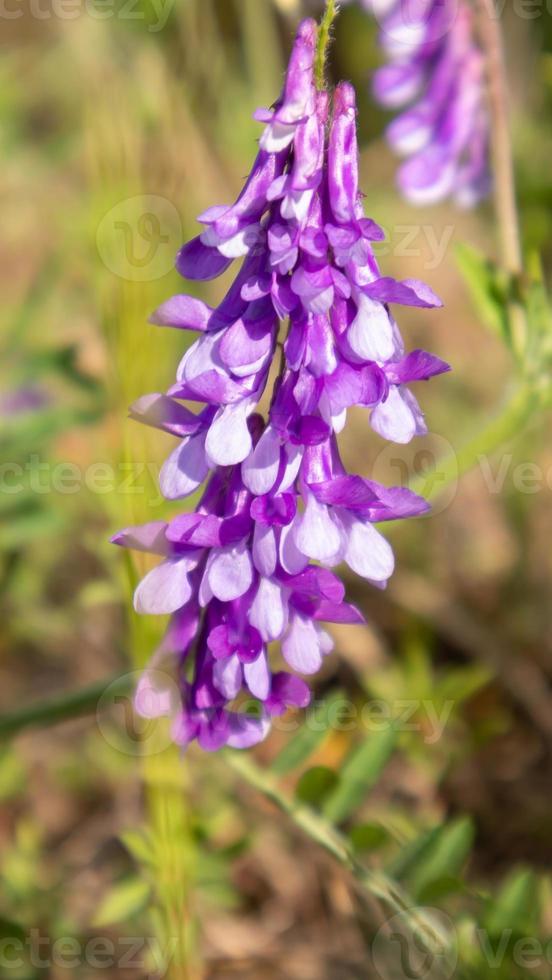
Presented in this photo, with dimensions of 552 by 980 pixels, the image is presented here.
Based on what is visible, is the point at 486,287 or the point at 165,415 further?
the point at 486,287

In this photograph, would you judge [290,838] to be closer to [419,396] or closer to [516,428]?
[516,428]

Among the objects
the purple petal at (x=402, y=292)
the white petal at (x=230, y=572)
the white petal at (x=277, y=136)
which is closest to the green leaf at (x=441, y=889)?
the white petal at (x=230, y=572)

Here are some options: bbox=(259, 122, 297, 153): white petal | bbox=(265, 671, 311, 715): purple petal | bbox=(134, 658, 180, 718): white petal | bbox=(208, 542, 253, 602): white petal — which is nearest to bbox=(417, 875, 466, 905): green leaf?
bbox=(265, 671, 311, 715): purple petal

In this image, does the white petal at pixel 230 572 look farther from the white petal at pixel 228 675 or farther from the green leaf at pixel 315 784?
the green leaf at pixel 315 784

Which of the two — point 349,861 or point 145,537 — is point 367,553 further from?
point 349,861

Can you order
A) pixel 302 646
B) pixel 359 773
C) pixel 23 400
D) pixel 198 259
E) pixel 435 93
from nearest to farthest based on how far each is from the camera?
pixel 198 259
pixel 302 646
pixel 359 773
pixel 435 93
pixel 23 400

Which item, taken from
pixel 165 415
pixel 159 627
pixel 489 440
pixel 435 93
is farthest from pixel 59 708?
pixel 435 93

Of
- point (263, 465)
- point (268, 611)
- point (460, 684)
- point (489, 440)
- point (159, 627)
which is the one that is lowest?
point (460, 684)

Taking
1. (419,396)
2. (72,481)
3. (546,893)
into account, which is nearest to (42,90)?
(419,396)
